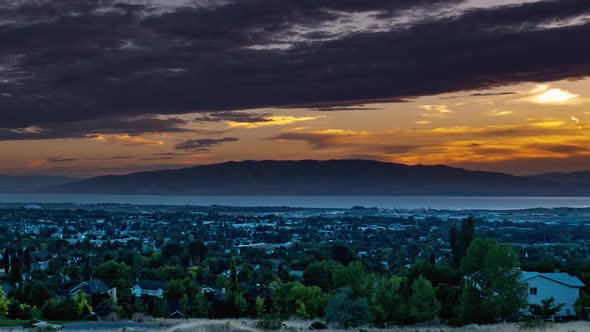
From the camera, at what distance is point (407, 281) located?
53.7m

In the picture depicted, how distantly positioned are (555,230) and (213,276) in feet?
398

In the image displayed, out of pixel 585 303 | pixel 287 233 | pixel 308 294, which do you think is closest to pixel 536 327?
pixel 585 303

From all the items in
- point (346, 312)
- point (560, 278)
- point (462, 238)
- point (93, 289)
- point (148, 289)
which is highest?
point (462, 238)

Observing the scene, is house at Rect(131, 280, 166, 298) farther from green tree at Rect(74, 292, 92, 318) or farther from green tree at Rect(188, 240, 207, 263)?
green tree at Rect(188, 240, 207, 263)

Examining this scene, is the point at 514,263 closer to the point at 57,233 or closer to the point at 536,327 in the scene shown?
the point at 536,327

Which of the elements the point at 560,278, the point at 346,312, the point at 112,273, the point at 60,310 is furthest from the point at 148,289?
the point at 346,312

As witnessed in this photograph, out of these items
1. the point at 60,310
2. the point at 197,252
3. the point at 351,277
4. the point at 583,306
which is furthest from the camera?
the point at 197,252

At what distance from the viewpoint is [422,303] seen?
46.1 m

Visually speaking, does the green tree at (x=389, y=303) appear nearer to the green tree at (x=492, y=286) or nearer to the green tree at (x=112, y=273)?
the green tree at (x=492, y=286)

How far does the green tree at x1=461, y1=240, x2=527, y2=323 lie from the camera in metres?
41.8

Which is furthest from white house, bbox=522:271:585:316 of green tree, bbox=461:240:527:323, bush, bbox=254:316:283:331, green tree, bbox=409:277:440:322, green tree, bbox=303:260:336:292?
bush, bbox=254:316:283:331

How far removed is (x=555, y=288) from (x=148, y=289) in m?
39.9

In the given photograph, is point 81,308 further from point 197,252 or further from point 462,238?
point 197,252

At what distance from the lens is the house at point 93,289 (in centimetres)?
6419
